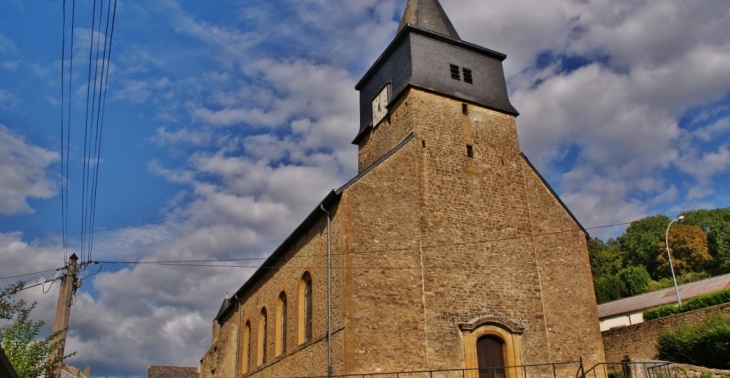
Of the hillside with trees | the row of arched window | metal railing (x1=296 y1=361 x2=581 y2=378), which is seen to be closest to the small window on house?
the row of arched window

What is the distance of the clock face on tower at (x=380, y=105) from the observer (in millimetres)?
22656

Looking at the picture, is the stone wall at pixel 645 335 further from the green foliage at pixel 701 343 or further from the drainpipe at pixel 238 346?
the drainpipe at pixel 238 346

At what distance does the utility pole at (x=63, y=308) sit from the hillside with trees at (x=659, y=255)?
→ 41536 mm

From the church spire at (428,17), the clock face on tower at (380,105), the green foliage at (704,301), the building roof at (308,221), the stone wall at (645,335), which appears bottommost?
the stone wall at (645,335)

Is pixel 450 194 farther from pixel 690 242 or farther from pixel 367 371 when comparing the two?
pixel 690 242

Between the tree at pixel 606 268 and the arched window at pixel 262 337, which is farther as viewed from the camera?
the tree at pixel 606 268

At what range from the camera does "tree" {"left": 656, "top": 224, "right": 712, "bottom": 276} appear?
52.4 meters

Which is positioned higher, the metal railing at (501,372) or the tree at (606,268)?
the tree at (606,268)

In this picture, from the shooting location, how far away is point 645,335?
24531mm

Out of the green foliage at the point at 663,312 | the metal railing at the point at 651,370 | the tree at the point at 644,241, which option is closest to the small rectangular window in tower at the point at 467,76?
the metal railing at the point at 651,370

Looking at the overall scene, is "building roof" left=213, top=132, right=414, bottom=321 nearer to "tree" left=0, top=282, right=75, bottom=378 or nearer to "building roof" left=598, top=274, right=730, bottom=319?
"tree" left=0, top=282, right=75, bottom=378

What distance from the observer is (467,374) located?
56.4 ft

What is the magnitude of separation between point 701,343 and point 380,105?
14478 mm

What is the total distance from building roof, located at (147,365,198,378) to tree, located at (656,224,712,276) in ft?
145
